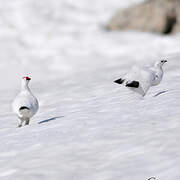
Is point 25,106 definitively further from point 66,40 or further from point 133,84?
point 66,40

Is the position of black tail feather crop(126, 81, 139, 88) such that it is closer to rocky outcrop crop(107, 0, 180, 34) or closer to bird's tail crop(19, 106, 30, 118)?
bird's tail crop(19, 106, 30, 118)

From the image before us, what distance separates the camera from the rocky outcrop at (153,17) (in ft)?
63.5

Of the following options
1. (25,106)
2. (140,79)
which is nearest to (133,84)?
(140,79)

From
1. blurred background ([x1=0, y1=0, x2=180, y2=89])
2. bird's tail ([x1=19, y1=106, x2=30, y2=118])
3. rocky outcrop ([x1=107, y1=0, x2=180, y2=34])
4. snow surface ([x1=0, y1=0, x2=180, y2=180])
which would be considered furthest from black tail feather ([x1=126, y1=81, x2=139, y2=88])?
rocky outcrop ([x1=107, y1=0, x2=180, y2=34])

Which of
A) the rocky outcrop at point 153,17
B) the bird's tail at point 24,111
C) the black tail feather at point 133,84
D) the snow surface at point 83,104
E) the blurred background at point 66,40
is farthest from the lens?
the rocky outcrop at point 153,17

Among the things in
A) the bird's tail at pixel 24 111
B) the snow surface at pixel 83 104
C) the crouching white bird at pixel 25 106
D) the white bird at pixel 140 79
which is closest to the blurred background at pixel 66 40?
the snow surface at pixel 83 104

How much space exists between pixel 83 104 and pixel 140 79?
1.81 m

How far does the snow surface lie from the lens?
17.9 feet

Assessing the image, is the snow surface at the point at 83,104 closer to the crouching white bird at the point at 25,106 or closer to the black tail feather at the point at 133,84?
the crouching white bird at the point at 25,106

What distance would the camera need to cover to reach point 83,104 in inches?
379

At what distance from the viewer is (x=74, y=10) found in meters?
21.6

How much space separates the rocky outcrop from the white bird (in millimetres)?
11001

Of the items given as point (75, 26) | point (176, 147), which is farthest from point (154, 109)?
A: point (75, 26)

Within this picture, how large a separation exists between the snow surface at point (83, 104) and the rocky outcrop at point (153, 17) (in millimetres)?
364
